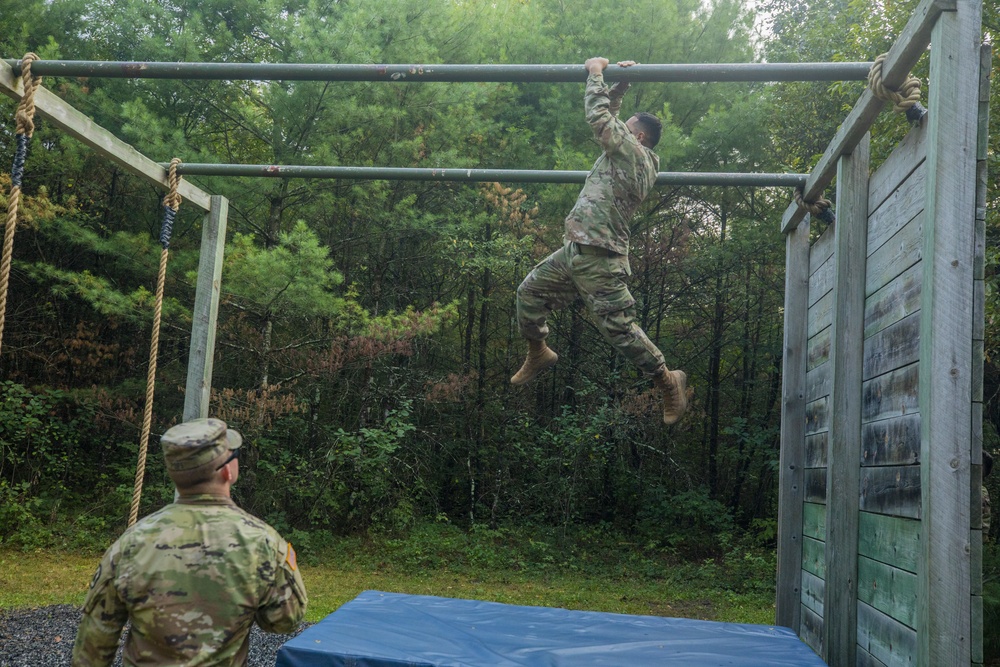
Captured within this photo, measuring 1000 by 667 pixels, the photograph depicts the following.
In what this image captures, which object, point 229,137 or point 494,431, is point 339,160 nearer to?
point 229,137

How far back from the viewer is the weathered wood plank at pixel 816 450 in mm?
3318

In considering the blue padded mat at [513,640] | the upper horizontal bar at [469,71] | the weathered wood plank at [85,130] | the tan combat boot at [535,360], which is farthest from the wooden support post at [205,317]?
the tan combat boot at [535,360]

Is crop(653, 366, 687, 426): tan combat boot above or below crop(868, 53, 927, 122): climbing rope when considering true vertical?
below

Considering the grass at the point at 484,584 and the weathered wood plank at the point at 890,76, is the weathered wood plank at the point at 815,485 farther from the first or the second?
the grass at the point at 484,584

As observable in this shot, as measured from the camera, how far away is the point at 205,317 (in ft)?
13.3

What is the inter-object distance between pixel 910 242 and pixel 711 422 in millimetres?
7480

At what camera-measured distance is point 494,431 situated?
30.6 ft

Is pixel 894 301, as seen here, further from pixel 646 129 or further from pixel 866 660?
pixel 646 129

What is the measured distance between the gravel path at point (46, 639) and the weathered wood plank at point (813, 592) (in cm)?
241

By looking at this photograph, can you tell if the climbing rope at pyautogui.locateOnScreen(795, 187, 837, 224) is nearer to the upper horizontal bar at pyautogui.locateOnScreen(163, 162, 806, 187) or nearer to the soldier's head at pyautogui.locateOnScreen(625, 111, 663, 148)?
the upper horizontal bar at pyautogui.locateOnScreen(163, 162, 806, 187)

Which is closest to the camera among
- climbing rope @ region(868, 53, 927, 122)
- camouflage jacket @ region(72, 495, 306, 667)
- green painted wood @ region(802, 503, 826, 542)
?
camouflage jacket @ region(72, 495, 306, 667)

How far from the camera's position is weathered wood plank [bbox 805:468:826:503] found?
130 inches

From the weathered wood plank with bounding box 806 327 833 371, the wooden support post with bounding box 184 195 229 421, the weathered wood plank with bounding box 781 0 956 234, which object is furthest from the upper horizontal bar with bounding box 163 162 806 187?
the weathered wood plank with bounding box 806 327 833 371

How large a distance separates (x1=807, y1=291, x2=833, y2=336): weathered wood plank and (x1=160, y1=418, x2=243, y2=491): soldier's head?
233 cm
